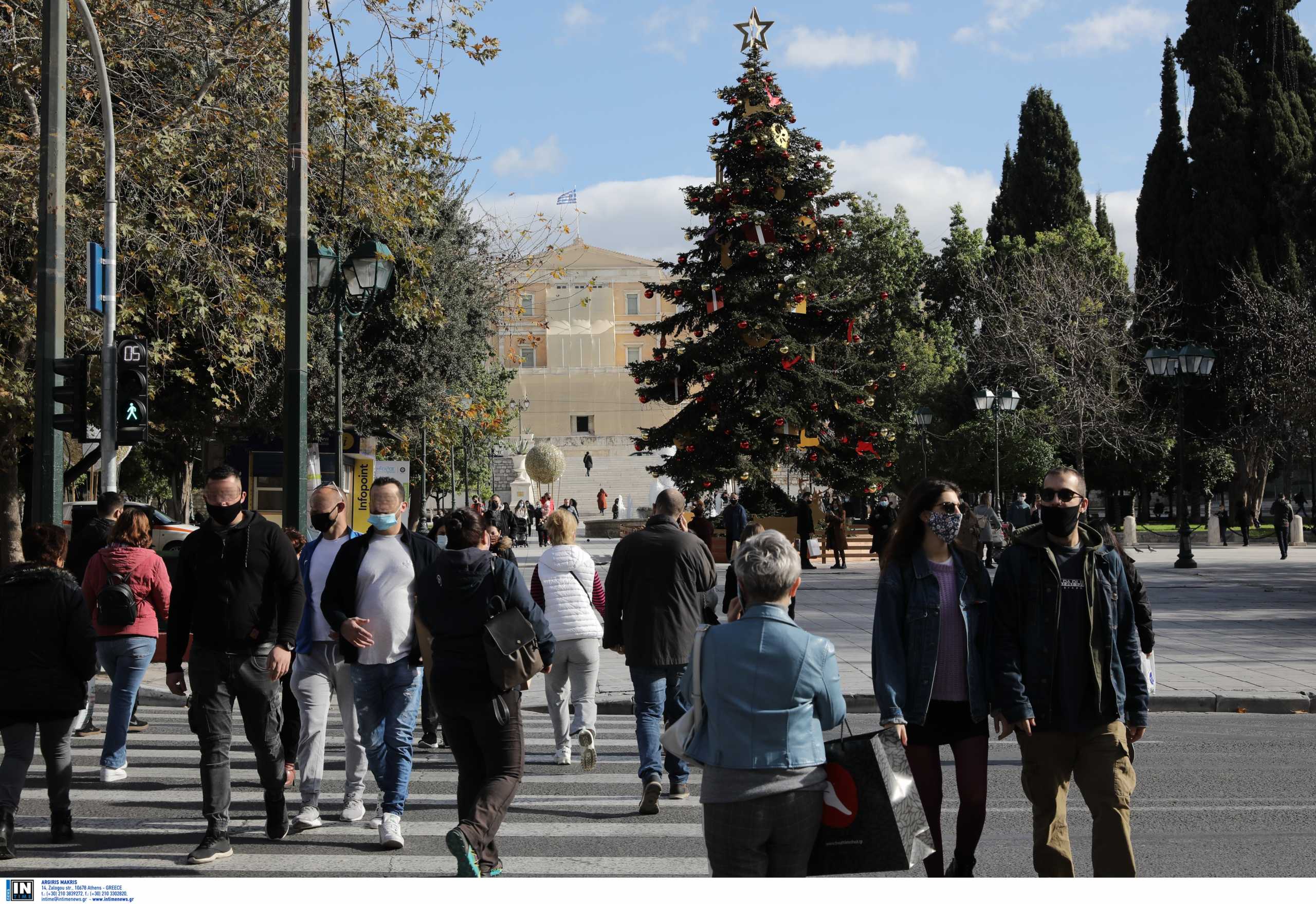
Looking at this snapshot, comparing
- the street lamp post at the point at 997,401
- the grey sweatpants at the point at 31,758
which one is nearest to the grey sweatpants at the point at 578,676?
the grey sweatpants at the point at 31,758

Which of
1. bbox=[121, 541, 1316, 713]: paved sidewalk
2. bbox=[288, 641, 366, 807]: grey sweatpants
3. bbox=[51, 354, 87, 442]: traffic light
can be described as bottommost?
bbox=[121, 541, 1316, 713]: paved sidewalk

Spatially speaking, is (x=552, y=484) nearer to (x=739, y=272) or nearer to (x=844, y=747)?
(x=739, y=272)

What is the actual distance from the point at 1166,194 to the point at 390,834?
55970 mm

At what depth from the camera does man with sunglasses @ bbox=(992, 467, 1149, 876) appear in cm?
520

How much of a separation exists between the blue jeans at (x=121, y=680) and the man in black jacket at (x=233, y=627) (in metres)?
2.18

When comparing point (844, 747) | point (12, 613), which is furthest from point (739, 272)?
point (844, 747)

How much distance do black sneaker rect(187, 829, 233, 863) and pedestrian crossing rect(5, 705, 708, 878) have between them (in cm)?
6

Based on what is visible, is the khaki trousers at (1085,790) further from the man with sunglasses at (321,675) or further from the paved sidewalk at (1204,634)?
the paved sidewalk at (1204,634)

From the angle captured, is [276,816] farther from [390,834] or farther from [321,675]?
[321,675]

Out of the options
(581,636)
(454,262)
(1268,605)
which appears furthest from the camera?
(454,262)

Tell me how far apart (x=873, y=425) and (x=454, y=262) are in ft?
37.5

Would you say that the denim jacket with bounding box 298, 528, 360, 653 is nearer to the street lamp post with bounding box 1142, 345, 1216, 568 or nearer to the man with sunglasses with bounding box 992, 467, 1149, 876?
the man with sunglasses with bounding box 992, 467, 1149, 876

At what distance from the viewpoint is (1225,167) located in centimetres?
5259

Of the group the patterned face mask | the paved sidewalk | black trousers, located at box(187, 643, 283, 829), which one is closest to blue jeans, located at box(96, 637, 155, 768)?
black trousers, located at box(187, 643, 283, 829)
